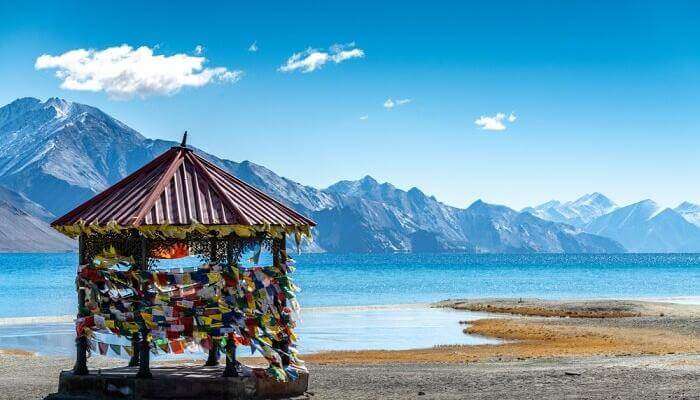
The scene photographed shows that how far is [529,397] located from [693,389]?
3.77 meters

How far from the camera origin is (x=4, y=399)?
2169 centimetres

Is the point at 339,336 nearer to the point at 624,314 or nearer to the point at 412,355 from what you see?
the point at 412,355

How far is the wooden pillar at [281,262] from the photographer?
20.7 m

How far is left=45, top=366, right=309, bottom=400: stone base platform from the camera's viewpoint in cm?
1991

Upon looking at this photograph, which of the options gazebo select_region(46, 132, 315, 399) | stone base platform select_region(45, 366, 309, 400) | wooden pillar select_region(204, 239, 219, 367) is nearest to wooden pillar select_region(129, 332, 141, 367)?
gazebo select_region(46, 132, 315, 399)

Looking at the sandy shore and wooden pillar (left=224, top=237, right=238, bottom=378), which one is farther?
the sandy shore

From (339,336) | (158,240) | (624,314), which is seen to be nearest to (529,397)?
(158,240)

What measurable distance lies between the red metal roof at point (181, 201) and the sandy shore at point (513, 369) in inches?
178

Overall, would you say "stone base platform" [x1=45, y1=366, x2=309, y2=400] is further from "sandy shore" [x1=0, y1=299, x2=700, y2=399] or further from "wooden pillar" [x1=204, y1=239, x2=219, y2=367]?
"sandy shore" [x1=0, y1=299, x2=700, y2=399]

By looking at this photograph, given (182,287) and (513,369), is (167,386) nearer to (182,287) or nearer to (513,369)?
(182,287)

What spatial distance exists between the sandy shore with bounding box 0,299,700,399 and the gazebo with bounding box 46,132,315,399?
2.35 meters

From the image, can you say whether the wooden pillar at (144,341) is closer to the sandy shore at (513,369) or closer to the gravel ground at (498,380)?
the gravel ground at (498,380)

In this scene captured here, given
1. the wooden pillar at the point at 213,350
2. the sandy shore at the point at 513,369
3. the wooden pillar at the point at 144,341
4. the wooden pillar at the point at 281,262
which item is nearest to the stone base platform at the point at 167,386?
the wooden pillar at the point at 144,341

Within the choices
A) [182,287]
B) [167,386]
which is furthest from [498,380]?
[182,287]
